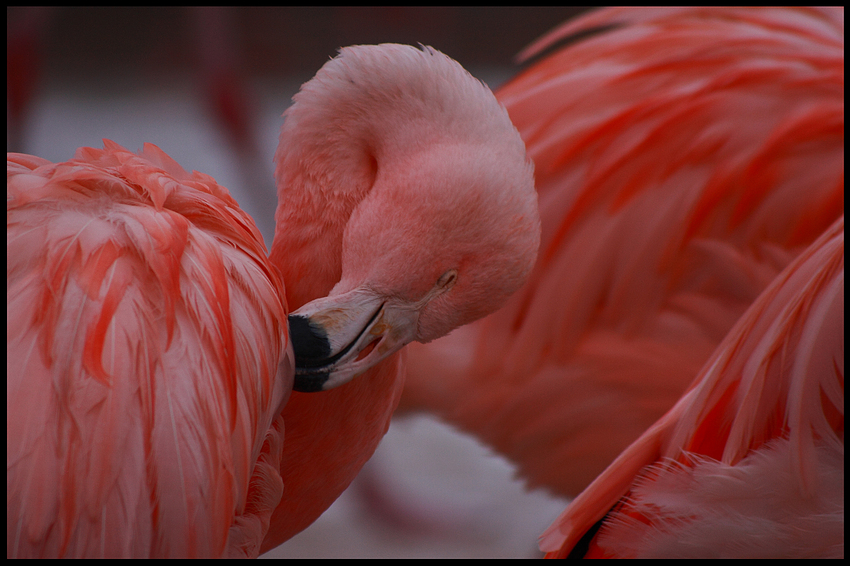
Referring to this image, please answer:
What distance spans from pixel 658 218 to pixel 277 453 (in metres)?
0.84

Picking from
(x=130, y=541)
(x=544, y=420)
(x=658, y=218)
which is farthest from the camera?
(x=544, y=420)

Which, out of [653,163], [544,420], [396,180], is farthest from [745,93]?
[396,180]

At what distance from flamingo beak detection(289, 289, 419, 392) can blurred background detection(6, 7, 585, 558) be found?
2.88ft

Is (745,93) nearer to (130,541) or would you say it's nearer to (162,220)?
(162,220)

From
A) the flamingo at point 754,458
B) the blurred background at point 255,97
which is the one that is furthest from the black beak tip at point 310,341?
the blurred background at point 255,97

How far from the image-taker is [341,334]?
689 millimetres

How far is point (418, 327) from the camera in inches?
29.5

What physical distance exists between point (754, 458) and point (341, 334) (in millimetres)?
489

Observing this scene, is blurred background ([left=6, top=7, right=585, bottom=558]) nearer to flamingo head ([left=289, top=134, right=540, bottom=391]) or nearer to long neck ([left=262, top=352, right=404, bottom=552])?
long neck ([left=262, top=352, right=404, bottom=552])

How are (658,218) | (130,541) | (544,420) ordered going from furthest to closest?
(544,420) → (658,218) → (130,541)

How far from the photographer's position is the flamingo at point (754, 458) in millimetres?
783

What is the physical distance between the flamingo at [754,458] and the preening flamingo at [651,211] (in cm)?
41

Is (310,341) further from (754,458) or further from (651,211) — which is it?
(651,211)

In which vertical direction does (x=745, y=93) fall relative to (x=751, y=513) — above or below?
above
